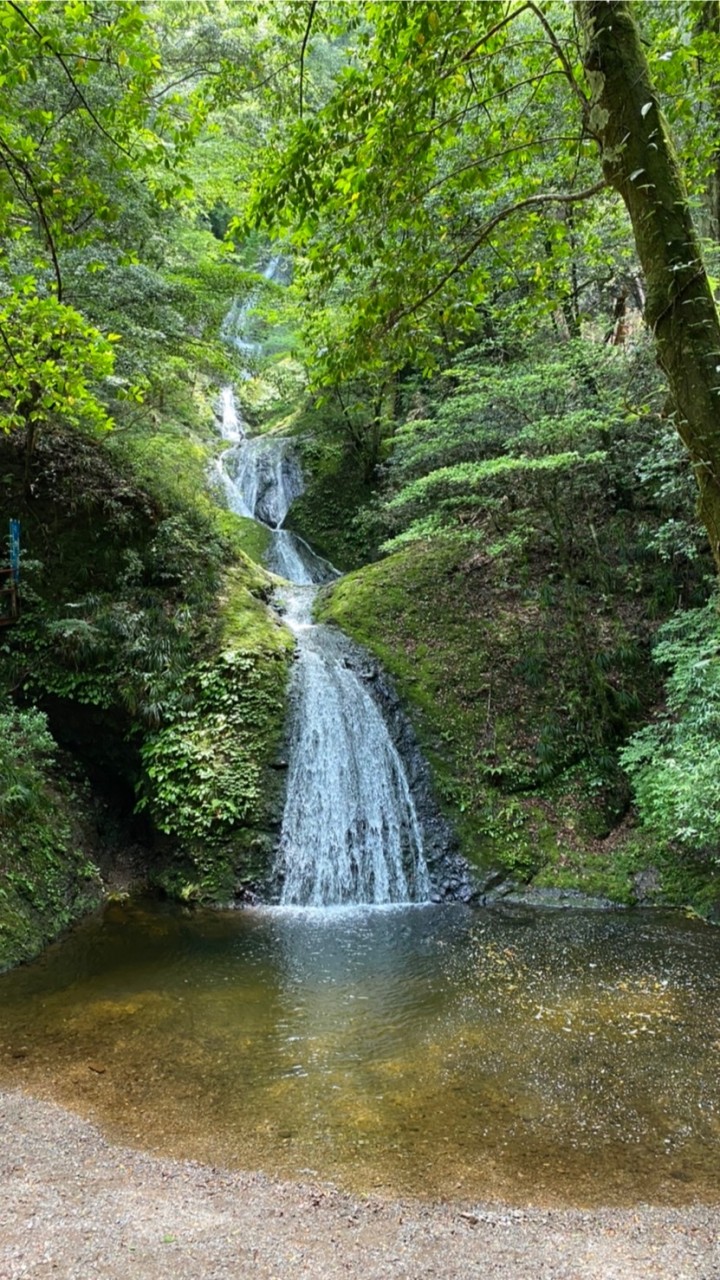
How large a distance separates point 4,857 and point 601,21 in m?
8.23

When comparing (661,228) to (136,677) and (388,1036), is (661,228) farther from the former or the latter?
(136,677)

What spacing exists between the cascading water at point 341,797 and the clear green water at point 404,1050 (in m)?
1.27

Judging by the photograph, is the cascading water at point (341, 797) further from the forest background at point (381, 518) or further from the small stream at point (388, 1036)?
the forest background at point (381, 518)

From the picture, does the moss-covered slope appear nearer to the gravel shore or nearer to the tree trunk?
the gravel shore

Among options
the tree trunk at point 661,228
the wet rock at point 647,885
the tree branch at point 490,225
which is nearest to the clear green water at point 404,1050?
the wet rock at point 647,885

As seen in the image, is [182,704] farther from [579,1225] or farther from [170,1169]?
[579,1225]

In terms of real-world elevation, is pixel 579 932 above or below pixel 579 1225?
below

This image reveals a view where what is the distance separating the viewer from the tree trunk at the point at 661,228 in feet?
7.48

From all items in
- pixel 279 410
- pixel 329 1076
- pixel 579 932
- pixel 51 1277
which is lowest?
pixel 579 932

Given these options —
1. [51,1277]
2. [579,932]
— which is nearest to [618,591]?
[579,932]

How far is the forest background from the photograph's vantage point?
16.4 feet

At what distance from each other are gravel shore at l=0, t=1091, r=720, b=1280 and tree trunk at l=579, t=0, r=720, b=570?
304cm

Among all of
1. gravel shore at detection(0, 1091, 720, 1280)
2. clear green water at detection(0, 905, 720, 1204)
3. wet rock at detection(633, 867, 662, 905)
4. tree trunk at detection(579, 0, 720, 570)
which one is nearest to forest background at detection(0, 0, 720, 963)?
wet rock at detection(633, 867, 662, 905)

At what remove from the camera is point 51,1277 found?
2.75m
